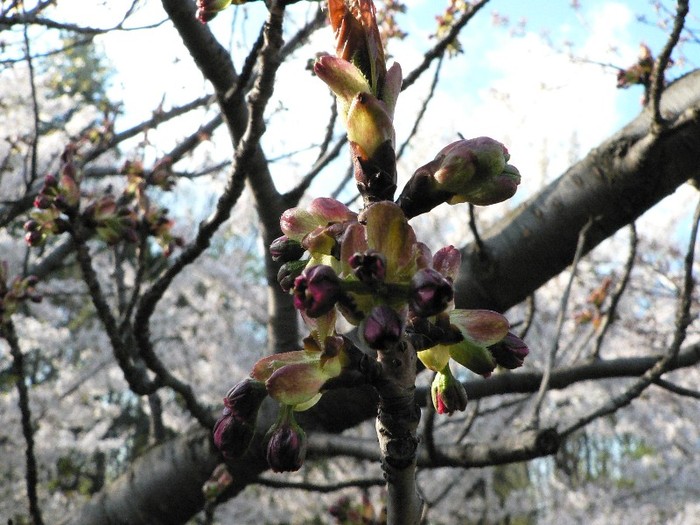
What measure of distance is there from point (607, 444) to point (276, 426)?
49.9 ft

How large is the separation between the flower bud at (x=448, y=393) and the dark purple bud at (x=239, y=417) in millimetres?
225

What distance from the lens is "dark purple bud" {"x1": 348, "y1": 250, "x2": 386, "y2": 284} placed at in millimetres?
554

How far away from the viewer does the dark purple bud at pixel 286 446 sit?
0.63 metres

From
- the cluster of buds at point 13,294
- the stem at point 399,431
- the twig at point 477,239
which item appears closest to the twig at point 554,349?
the twig at point 477,239

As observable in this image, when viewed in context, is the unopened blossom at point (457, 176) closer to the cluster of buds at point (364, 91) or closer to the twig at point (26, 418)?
the cluster of buds at point (364, 91)

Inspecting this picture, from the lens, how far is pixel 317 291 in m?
0.54

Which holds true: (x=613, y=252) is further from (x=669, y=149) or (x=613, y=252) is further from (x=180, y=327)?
(x=669, y=149)

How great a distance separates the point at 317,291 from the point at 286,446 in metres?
0.20

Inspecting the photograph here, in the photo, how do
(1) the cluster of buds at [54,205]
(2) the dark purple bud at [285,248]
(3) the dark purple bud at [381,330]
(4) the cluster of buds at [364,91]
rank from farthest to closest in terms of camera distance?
(1) the cluster of buds at [54,205], (2) the dark purple bud at [285,248], (4) the cluster of buds at [364,91], (3) the dark purple bud at [381,330]

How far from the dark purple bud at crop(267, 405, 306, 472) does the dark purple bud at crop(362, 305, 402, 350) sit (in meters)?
0.16

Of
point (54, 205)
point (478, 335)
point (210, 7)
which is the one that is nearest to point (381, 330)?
point (478, 335)

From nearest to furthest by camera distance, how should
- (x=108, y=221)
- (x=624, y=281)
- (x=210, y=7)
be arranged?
(x=210, y=7) < (x=108, y=221) < (x=624, y=281)

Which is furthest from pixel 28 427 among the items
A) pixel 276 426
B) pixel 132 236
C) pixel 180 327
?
pixel 180 327

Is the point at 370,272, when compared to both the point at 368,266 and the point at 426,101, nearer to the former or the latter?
the point at 368,266
